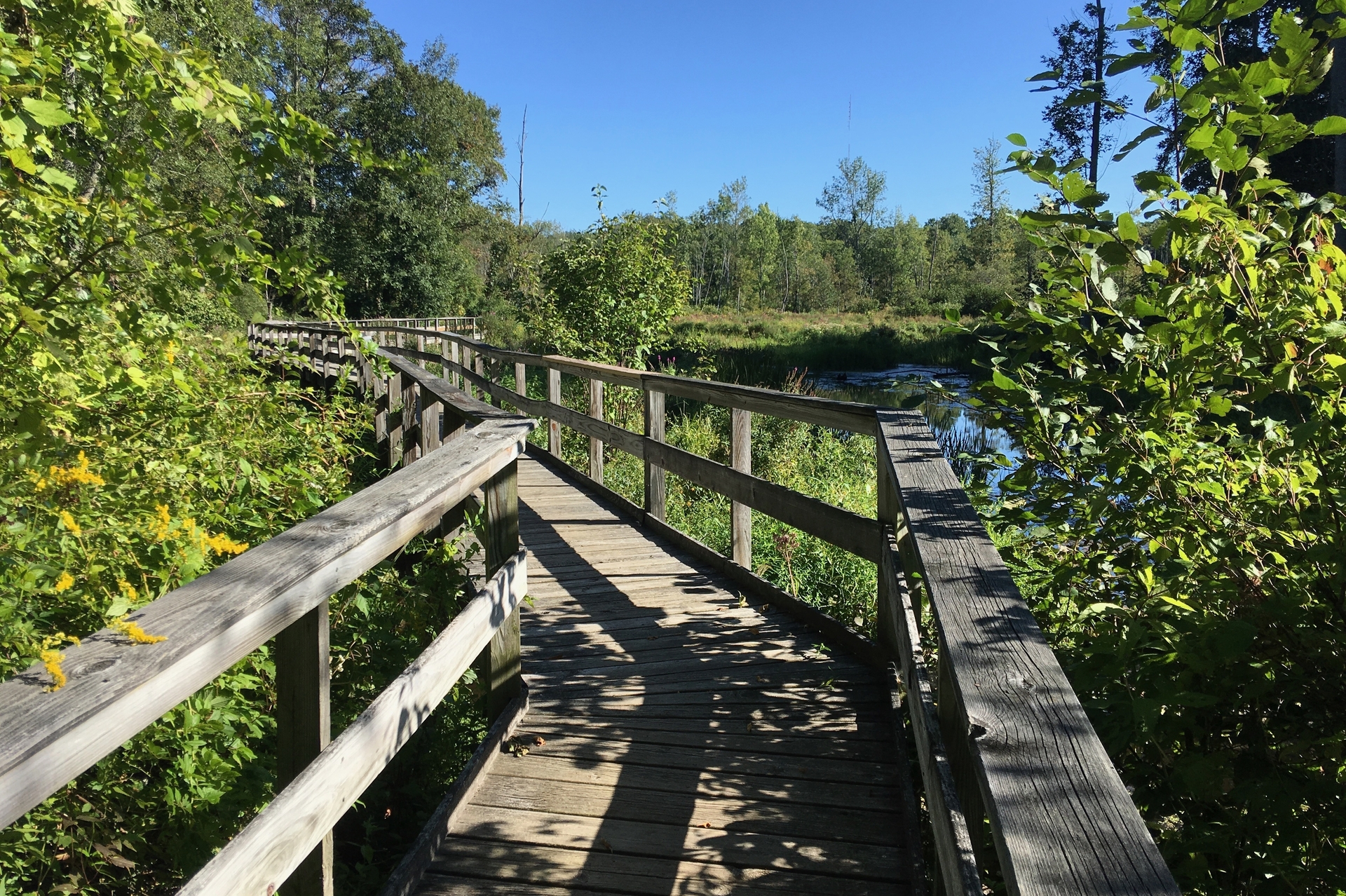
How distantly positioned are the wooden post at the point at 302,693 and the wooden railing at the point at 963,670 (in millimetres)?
1248

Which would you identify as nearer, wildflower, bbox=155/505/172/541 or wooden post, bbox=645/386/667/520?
wildflower, bbox=155/505/172/541

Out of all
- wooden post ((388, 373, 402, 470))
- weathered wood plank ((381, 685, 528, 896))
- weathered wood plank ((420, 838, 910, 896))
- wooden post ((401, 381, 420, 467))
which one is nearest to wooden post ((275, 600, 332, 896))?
weathered wood plank ((381, 685, 528, 896))

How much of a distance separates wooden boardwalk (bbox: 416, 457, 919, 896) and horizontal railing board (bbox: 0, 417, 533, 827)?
1.02 m

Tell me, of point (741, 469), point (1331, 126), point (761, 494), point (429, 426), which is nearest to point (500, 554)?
point (761, 494)

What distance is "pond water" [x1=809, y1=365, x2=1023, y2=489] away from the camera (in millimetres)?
2918

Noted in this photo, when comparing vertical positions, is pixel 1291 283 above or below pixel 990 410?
above

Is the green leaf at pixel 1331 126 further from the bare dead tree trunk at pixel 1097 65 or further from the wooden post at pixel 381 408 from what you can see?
the bare dead tree trunk at pixel 1097 65

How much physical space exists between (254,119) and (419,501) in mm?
1532

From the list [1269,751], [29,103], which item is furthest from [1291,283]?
[29,103]

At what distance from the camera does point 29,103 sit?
1.83 meters

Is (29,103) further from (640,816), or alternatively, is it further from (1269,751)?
(1269,751)

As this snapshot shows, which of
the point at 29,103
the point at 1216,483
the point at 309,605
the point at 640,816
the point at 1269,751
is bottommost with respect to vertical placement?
the point at 640,816

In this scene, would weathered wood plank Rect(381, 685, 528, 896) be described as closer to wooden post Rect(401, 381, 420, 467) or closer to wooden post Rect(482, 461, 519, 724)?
wooden post Rect(482, 461, 519, 724)

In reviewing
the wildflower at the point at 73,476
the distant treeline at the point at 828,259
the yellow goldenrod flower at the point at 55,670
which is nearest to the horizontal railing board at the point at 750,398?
the wildflower at the point at 73,476
